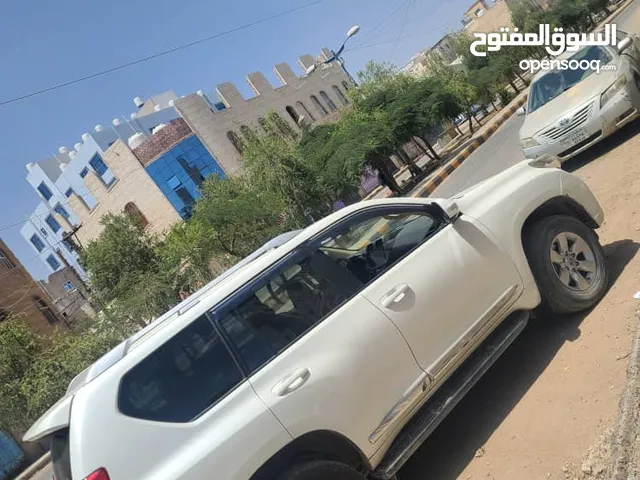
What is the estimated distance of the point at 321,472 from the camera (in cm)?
253

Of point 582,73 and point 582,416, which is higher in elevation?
point 582,73

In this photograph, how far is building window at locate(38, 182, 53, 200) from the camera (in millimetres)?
52156

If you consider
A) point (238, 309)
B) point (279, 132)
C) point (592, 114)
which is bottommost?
point (592, 114)

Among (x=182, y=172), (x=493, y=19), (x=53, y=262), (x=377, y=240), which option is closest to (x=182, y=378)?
(x=377, y=240)

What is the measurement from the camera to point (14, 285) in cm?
3175

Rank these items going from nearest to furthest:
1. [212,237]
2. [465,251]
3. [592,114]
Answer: [465,251]
[592,114]
[212,237]

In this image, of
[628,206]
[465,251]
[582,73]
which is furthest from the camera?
[582,73]

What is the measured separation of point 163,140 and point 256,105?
9295mm

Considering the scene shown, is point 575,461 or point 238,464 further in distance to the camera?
point 575,461

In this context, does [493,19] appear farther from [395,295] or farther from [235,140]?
[395,295]

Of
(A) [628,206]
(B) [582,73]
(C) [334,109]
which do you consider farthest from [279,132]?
(A) [628,206]

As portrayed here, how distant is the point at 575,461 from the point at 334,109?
49635mm

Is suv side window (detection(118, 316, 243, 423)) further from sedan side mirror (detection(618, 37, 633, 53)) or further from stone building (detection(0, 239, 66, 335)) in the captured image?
stone building (detection(0, 239, 66, 335))

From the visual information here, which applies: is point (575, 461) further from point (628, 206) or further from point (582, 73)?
point (582, 73)
